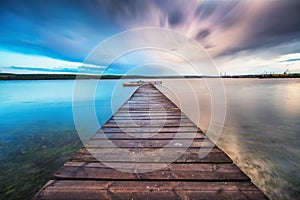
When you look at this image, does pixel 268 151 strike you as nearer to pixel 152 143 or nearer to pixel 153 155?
pixel 152 143

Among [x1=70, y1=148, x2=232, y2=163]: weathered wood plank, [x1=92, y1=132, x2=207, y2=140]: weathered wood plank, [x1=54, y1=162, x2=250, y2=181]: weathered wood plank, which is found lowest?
[x1=54, y1=162, x2=250, y2=181]: weathered wood plank

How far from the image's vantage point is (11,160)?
362 centimetres

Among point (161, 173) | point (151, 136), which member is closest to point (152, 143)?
point (151, 136)

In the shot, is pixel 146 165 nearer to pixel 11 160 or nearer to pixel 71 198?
pixel 71 198

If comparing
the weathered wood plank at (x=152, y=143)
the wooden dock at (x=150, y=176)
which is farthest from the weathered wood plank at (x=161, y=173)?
the weathered wood plank at (x=152, y=143)

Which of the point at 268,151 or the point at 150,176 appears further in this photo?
the point at 268,151

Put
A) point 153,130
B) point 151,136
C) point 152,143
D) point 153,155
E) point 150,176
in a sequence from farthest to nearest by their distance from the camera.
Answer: point 153,130, point 151,136, point 152,143, point 153,155, point 150,176

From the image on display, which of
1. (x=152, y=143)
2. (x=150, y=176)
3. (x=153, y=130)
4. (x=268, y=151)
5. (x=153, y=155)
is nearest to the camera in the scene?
(x=150, y=176)

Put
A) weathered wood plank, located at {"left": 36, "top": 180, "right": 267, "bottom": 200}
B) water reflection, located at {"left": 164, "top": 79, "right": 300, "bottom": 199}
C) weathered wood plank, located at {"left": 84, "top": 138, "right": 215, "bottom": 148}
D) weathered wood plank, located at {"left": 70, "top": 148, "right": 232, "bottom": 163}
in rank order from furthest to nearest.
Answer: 1. water reflection, located at {"left": 164, "top": 79, "right": 300, "bottom": 199}
2. weathered wood plank, located at {"left": 84, "top": 138, "right": 215, "bottom": 148}
3. weathered wood plank, located at {"left": 70, "top": 148, "right": 232, "bottom": 163}
4. weathered wood plank, located at {"left": 36, "top": 180, "right": 267, "bottom": 200}

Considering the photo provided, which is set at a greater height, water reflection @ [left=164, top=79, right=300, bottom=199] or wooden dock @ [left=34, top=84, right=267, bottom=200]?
wooden dock @ [left=34, top=84, right=267, bottom=200]

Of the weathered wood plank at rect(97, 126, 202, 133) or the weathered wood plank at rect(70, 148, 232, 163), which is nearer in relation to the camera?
the weathered wood plank at rect(70, 148, 232, 163)

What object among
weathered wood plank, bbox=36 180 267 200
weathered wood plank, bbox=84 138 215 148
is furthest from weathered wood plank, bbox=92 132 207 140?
weathered wood plank, bbox=36 180 267 200

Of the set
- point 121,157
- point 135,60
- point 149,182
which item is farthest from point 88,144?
point 135,60

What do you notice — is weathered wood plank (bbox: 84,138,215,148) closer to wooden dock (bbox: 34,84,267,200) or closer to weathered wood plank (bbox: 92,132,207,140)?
wooden dock (bbox: 34,84,267,200)
